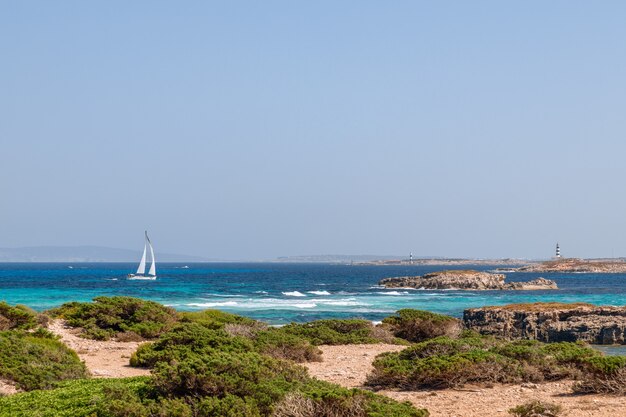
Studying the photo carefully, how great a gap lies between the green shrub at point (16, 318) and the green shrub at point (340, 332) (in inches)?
324

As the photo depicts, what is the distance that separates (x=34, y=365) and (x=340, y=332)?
13.0 metres

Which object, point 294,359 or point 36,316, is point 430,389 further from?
point 36,316

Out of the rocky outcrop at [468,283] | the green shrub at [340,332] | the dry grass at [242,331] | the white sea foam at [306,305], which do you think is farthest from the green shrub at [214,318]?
the rocky outcrop at [468,283]

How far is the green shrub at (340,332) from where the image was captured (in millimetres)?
23547

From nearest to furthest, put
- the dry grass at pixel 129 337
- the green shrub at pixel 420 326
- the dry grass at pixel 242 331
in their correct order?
the dry grass at pixel 242 331, the dry grass at pixel 129 337, the green shrub at pixel 420 326

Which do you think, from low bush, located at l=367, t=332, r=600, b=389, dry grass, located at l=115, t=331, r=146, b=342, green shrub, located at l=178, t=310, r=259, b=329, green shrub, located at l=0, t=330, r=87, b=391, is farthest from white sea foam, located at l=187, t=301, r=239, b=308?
low bush, located at l=367, t=332, r=600, b=389

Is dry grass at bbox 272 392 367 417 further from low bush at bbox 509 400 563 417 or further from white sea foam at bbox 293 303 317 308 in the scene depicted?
white sea foam at bbox 293 303 317 308

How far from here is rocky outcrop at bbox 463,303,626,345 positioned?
30266mm

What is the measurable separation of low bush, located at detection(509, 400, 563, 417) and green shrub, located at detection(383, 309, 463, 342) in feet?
48.2

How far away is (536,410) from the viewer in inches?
428

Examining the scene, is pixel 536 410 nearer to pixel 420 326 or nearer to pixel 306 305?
pixel 420 326

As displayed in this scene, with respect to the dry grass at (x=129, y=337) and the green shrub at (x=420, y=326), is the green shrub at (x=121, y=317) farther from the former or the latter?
the green shrub at (x=420, y=326)

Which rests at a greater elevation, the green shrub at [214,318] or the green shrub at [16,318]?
the green shrub at [16,318]

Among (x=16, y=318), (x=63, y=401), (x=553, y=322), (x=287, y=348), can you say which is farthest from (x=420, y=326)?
(x=63, y=401)
